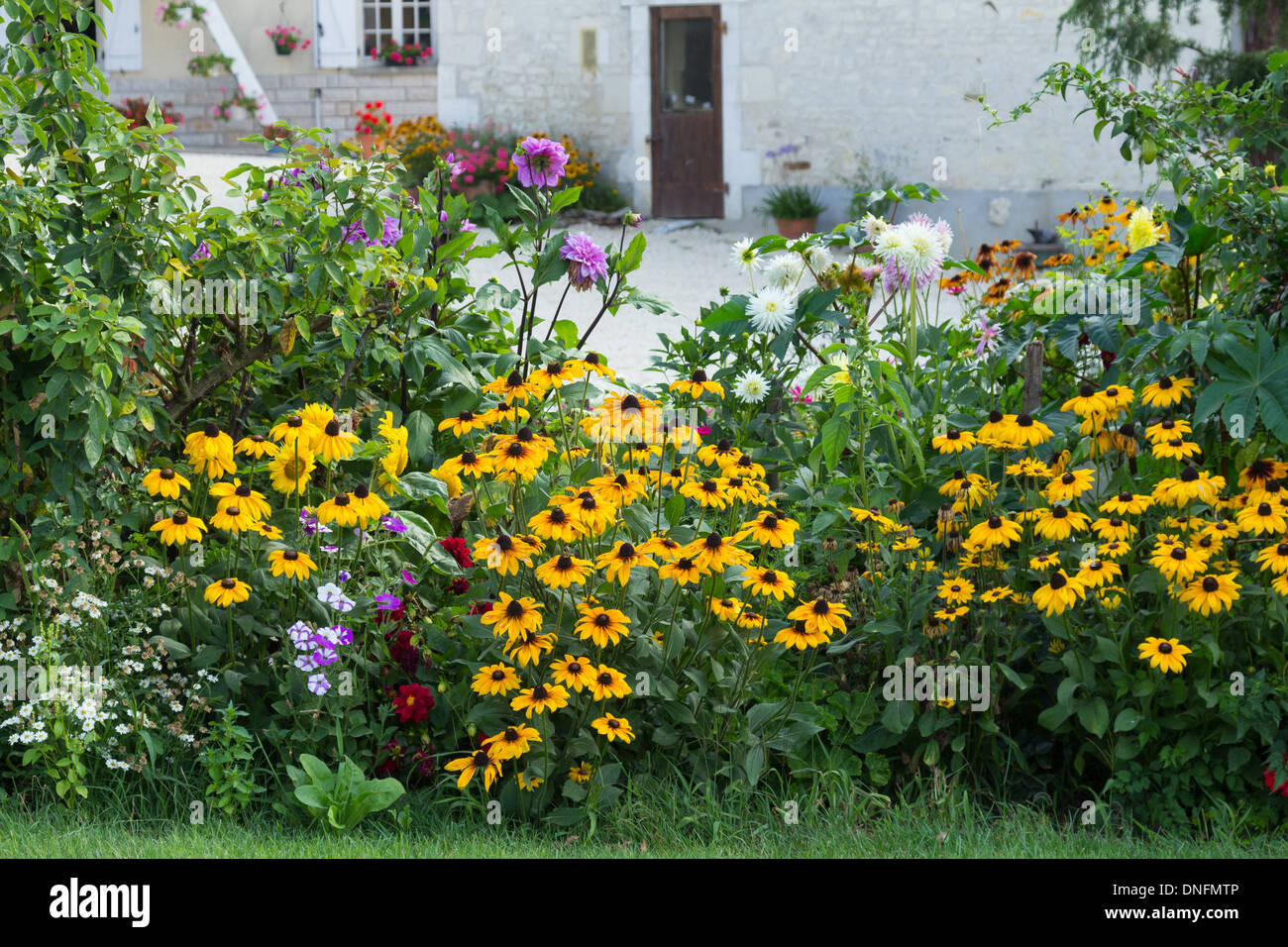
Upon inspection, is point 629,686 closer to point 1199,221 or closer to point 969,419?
point 969,419

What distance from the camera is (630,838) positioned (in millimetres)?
2775

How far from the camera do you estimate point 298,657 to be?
2.92 meters

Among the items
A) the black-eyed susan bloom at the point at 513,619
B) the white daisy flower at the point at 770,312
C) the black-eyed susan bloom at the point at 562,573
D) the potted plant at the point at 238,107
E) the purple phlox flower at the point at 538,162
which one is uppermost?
the potted plant at the point at 238,107

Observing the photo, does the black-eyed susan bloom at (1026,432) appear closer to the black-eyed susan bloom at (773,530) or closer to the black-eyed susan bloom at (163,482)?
the black-eyed susan bloom at (773,530)

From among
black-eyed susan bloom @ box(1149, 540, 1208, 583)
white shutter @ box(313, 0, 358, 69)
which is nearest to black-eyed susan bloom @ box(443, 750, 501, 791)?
black-eyed susan bloom @ box(1149, 540, 1208, 583)

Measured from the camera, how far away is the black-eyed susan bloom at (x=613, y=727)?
2.68 meters

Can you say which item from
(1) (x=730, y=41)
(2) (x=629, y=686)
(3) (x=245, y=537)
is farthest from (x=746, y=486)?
(1) (x=730, y=41)

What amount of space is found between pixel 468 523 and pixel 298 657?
699 mm

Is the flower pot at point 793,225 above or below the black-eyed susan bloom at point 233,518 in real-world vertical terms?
above

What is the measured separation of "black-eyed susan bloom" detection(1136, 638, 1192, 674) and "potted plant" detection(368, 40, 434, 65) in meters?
13.3

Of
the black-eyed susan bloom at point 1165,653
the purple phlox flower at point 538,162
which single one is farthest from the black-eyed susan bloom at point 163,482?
the black-eyed susan bloom at point 1165,653

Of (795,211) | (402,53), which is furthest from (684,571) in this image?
(402,53)

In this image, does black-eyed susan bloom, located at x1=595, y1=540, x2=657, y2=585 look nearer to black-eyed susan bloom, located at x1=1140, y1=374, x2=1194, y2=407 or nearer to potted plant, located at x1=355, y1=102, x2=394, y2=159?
black-eyed susan bloom, located at x1=1140, y1=374, x2=1194, y2=407

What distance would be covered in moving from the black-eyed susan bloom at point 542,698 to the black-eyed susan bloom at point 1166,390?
5.36ft
